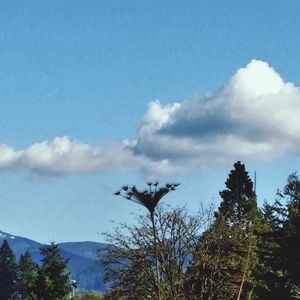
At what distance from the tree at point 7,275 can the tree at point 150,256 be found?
100513 millimetres

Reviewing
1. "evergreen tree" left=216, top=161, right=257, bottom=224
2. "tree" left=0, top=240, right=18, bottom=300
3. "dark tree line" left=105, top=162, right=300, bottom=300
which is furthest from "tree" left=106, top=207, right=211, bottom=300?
"tree" left=0, top=240, right=18, bottom=300

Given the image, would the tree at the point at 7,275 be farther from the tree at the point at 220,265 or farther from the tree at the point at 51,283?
the tree at the point at 220,265

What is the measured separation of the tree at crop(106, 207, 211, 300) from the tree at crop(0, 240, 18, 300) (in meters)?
101

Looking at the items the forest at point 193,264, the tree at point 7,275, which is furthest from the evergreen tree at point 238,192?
the tree at point 7,275

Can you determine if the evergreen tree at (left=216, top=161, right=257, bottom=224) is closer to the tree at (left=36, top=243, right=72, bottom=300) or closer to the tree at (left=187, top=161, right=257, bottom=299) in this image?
the tree at (left=187, top=161, right=257, bottom=299)

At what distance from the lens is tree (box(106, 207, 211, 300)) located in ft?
159

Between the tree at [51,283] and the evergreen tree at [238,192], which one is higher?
the evergreen tree at [238,192]

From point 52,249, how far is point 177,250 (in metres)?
A: 39.0

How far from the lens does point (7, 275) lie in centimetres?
15325

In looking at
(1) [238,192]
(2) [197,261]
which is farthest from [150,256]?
(1) [238,192]

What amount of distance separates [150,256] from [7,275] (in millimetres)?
107078

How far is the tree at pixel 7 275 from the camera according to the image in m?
150

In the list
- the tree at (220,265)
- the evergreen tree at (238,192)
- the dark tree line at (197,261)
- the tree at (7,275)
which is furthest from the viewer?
the tree at (7,275)

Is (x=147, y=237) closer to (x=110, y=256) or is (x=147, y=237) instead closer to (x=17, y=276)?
(x=110, y=256)
